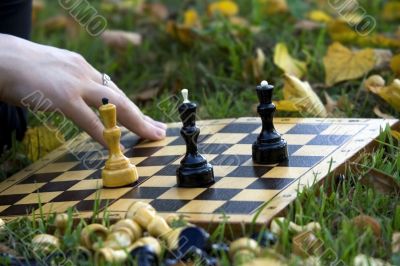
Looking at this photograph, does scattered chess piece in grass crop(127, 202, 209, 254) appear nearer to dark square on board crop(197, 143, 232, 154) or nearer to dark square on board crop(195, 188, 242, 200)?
dark square on board crop(195, 188, 242, 200)

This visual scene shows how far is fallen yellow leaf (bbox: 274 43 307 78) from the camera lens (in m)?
2.72

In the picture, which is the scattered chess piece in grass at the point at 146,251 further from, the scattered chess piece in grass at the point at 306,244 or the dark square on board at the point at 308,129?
the dark square on board at the point at 308,129

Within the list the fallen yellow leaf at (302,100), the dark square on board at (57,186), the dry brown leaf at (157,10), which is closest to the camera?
the dark square on board at (57,186)

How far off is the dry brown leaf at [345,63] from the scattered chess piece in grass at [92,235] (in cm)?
126

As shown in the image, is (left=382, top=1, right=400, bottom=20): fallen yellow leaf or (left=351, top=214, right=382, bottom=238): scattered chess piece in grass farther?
(left=382, top=1, right=400, bottom=20): fallen yellow leaf

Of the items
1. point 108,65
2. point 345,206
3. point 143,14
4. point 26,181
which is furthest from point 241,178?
point 143,14

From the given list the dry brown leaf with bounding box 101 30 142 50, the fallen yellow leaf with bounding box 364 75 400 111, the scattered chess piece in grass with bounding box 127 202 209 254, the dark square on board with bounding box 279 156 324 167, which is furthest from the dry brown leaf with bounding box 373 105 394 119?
the dry brown leaf with bounding box 101 30 142 50

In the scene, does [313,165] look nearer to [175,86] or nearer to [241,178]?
[241,178]

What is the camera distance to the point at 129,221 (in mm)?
1607

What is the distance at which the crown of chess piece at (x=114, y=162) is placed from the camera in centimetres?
188

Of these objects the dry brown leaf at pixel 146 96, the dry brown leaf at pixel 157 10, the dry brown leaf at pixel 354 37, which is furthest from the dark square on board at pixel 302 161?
the dry brown leaf at pixel 157 10

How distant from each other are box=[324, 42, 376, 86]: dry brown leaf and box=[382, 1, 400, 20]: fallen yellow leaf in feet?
2.81

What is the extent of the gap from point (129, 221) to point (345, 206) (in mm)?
440

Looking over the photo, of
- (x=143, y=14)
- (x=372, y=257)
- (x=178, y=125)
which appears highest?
(x=143, y=14)
